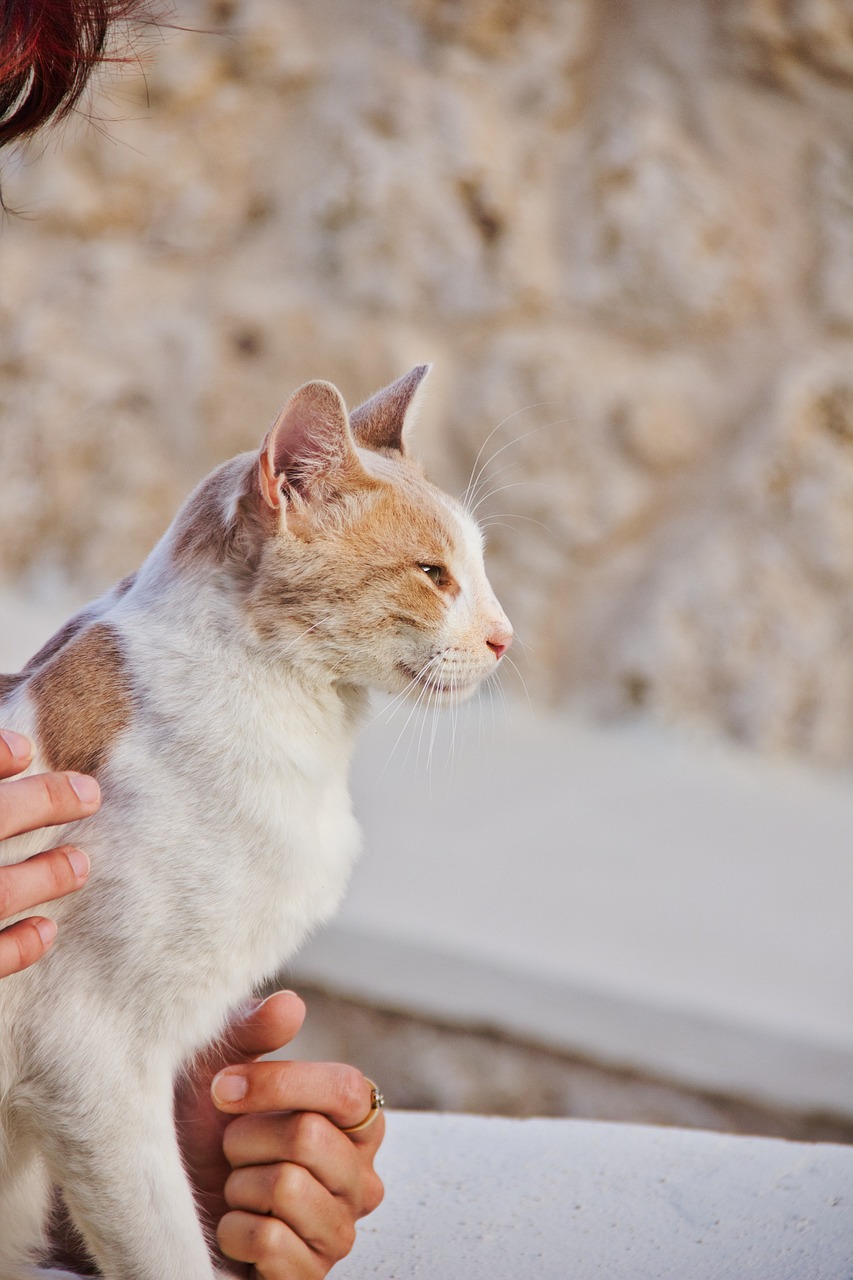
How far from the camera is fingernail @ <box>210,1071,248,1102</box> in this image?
0.64 m

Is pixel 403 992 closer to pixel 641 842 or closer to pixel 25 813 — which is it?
pixel 641 842

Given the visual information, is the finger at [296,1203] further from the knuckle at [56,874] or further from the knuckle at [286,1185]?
the knuckle at [56,874]

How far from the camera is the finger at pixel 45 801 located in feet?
1.63

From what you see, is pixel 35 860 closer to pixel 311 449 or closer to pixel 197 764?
pixel 197 764

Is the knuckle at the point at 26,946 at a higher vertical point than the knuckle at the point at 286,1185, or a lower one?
higher

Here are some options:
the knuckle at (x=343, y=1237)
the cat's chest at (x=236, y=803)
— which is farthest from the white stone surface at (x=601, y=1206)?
the cat's chest at (x=236, y=803)

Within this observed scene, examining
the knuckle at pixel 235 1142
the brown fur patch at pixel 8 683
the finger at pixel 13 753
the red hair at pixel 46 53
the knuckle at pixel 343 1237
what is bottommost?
the knuckle at pixel 343 1237

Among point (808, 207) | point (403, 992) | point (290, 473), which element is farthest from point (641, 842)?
point (290, 473)

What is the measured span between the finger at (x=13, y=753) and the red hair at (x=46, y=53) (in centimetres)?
37

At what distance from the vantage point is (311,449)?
1.93 feet

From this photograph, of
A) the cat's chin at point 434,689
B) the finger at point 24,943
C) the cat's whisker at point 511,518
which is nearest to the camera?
the finger at point 24,943

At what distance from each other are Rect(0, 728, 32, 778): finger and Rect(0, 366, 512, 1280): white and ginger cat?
27mm

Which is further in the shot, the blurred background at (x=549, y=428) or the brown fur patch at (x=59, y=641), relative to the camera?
the blurred background at (x=549, y=428)

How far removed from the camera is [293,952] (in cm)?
59
